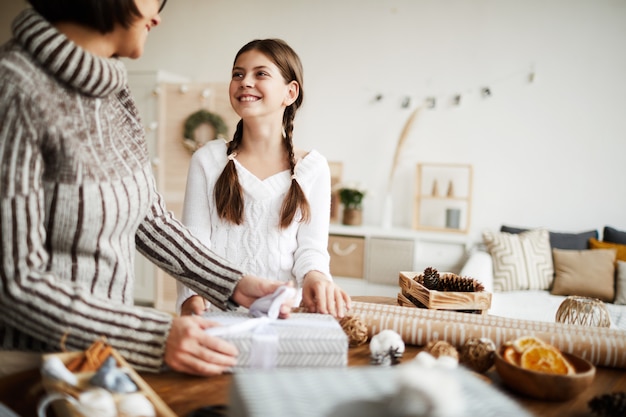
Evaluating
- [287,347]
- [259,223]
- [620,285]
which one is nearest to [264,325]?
[287,347]

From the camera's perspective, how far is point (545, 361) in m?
0.78

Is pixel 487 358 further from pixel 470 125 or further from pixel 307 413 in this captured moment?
pixel 470 125

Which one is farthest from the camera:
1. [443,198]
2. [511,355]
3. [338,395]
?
[443,198]

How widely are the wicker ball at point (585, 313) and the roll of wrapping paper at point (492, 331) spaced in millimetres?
278

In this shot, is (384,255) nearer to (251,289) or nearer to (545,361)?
(251,289)

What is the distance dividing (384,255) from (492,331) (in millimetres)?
2965

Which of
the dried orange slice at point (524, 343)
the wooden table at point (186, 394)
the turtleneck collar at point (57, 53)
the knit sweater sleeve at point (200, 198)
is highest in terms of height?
the turtleneck collar at point (57, 53)

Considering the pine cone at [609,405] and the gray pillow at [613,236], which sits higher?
the gray pillow at [613,236]

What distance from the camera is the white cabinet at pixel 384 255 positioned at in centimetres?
381

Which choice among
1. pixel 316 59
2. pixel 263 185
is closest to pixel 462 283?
pixel 263 185

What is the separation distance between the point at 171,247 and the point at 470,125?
3591 mm

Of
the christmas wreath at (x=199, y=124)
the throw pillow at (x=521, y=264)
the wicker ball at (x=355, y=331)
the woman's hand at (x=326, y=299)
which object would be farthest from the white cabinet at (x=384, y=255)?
the wicker ball at (x=355, y=331)

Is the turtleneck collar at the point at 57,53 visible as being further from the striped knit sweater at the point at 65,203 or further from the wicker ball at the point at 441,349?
the wicker ball at the point at 441,349

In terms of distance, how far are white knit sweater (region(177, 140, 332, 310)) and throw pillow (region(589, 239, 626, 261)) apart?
280cm
